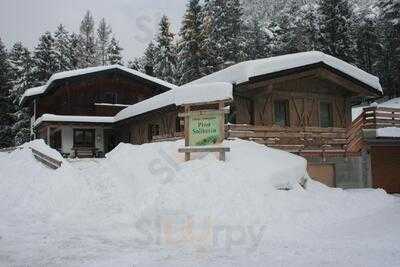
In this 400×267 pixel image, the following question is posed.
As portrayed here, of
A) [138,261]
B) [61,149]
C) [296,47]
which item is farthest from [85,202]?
[296,47]

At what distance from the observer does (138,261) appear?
7.89 meters

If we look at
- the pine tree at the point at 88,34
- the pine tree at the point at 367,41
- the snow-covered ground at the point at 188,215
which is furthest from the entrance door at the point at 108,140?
the pine tree at the point at 88,34

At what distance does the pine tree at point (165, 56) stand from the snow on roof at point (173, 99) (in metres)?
21.2

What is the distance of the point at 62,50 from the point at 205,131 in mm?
45933

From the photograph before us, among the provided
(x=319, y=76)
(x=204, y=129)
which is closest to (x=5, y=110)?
(x=319, y=76)

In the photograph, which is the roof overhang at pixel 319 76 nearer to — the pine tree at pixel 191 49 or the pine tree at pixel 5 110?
the pine tree at pixel 191 49

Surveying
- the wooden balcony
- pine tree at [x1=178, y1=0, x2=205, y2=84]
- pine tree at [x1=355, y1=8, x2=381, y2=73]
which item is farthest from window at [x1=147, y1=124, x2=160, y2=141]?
pine tree at [x1=355, y1=8, x2=381, y2=73]

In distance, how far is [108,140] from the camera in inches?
1353

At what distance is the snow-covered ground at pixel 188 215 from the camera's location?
838cm

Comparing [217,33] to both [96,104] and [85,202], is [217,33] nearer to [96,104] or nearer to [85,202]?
[96,104]

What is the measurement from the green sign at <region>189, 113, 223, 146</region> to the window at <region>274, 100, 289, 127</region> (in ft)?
26.6

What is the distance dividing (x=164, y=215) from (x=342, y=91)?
15.6 m

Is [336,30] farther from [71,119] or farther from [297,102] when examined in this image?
[71,119]

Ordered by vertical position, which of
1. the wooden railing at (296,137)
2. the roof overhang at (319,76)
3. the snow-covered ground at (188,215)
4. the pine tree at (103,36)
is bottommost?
the snow-covered ground at (188,215)
